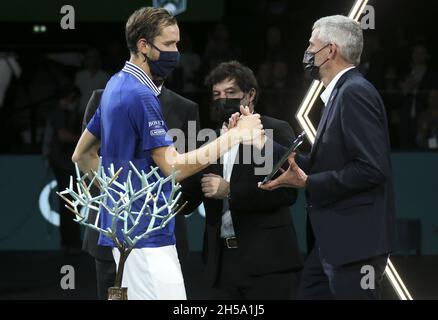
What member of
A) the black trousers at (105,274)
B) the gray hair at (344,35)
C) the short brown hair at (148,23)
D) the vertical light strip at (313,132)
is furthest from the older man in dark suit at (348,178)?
the black trousers at (105,274)

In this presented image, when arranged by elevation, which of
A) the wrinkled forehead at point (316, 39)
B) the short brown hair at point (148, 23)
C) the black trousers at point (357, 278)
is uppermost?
the short brown hair at point (148, 23)

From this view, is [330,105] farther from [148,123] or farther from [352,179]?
[148,123]

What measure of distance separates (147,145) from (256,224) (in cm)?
108

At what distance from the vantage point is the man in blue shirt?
13.9 ft

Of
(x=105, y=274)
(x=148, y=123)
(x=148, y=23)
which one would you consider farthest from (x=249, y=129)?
(x=105, y=274)

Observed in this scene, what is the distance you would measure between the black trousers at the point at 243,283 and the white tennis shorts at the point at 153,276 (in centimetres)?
86

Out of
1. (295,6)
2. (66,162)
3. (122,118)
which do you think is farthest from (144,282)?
(295,6)

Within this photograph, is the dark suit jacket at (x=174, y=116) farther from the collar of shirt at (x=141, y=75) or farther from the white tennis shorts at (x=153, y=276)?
the white tennis shorts at (x=153, y=276)

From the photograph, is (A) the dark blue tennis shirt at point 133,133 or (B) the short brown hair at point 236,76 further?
(B) the short brown hair at point 236,76

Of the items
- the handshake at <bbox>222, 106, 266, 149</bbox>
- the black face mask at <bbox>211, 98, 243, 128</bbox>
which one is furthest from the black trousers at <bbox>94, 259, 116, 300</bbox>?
the handshake at <bbox>222, 106, 266, 149</bbox>

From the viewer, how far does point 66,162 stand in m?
9.96

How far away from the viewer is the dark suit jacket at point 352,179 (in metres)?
4.41

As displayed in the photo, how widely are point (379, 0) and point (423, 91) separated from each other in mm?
1805

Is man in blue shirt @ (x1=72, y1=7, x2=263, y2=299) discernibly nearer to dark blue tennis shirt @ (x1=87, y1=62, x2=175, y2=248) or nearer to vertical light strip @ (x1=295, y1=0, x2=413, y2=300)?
dark blue tennis shirt @ (x1=87, y1=62, x2=175, y2=248)
